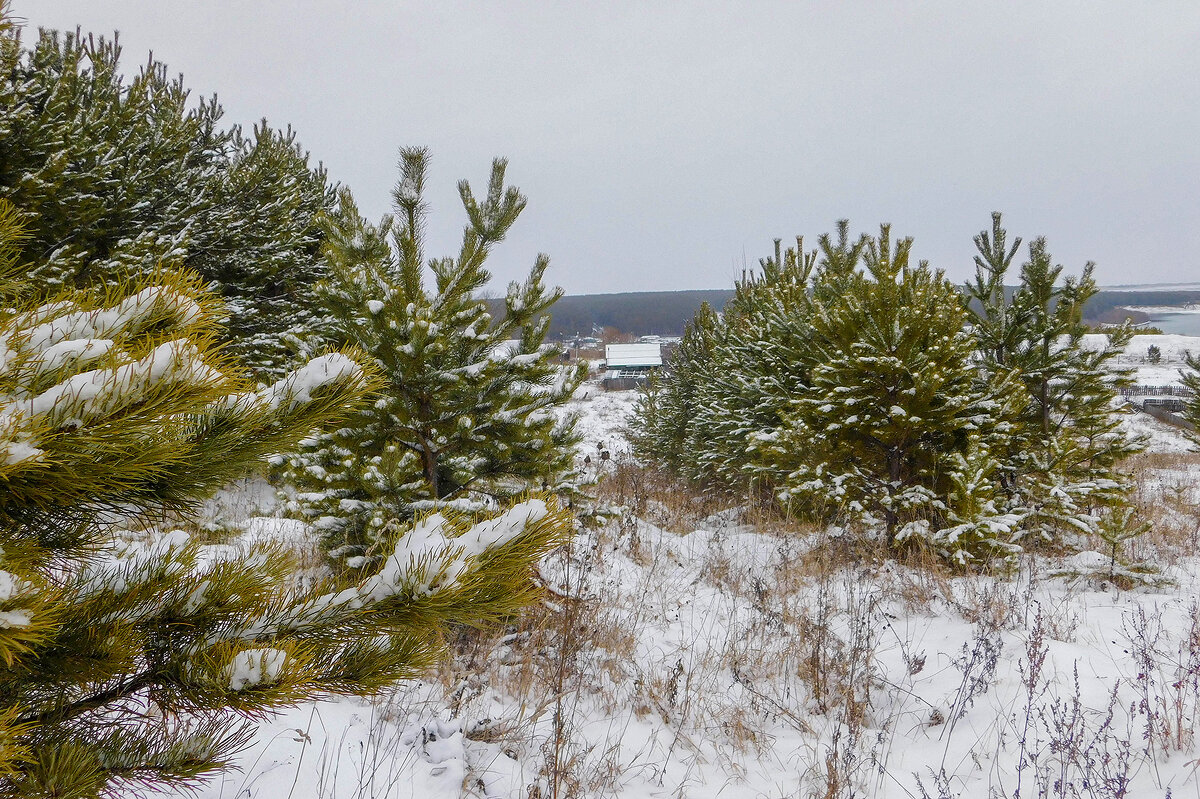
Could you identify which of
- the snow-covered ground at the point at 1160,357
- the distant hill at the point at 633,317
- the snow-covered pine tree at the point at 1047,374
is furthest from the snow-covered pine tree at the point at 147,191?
the distant hill at the point at 633,317

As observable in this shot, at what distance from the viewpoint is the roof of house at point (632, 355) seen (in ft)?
165

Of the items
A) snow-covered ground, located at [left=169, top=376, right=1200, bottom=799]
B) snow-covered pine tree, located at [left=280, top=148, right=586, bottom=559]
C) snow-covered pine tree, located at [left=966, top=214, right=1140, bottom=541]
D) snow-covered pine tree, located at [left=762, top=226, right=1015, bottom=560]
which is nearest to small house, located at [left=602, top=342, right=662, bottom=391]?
snow-covered pine tree, located at [left=966, top=214, right=1140, bottom=541]

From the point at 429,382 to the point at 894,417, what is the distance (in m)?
3.93

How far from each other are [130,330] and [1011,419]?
23.5 ft

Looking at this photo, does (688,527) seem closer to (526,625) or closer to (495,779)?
(526,625)

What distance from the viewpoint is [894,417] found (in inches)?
210

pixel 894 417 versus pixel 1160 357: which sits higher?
pixel 894 417

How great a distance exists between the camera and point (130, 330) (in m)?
1.08

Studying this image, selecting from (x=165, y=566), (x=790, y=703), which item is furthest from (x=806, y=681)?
(x=165, y=566)

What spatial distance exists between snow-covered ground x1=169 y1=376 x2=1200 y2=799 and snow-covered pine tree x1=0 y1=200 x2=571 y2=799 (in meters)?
0.53

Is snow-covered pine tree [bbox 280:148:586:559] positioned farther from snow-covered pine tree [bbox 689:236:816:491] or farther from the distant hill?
the distant hill

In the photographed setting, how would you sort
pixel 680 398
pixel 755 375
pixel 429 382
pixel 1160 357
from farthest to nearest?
pixel 1160 357 → pixel 680 398 → pixel 755 375 → pixel 429 382

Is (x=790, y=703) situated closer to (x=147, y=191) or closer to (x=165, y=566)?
(x=165, y=566)

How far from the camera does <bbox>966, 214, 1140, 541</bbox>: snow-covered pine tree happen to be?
5.56 metres
